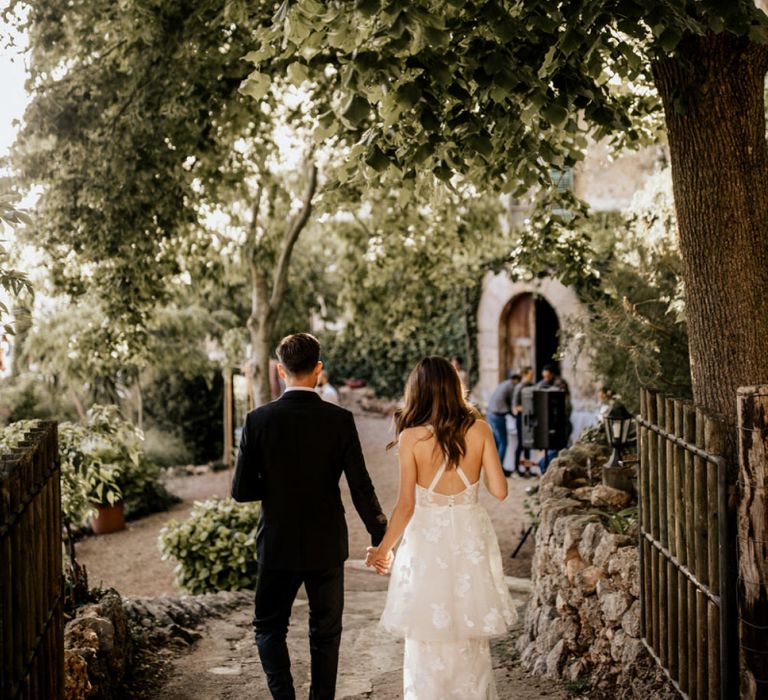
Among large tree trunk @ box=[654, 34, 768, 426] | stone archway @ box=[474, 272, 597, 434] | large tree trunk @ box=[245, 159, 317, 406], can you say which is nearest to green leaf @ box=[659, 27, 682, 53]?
large tree trunk @ box=[654, 34, 768, 426]

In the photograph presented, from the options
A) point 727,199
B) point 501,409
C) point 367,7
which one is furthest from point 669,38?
point 501,409

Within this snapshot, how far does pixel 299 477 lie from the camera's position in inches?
156

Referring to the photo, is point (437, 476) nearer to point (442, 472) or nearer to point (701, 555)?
point (442, 472)

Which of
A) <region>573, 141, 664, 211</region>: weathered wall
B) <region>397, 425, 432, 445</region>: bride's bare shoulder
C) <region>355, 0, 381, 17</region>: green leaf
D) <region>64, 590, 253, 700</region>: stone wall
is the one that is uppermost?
<region>573, 141, 664, 211</region>: weathered wall

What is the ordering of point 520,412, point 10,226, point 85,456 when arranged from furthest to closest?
point 520,412 < point 85,456 < point 10,226

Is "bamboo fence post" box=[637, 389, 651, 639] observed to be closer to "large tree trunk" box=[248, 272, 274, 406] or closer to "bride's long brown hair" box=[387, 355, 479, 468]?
"bride's long brown hair" box=[387, 355, 479, 468]

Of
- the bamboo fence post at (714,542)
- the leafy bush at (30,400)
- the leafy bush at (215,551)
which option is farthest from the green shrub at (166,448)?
the bamboo fence post at (714,542)

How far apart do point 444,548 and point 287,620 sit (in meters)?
0.83

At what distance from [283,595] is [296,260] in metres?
14.2

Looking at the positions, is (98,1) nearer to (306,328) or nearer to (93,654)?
(93,654)

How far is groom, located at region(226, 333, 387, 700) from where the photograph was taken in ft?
13.0

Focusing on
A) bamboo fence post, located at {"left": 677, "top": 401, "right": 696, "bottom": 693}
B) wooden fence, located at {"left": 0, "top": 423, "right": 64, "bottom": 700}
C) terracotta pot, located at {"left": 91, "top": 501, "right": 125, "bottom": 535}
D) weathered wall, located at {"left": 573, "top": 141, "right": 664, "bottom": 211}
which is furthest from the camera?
weathered wall, located at {"left": 573, "top": 141, "right": 664, "bottom": 211}

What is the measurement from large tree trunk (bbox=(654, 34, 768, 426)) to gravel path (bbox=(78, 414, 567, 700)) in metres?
2.15

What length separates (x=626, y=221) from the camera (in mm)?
8984
